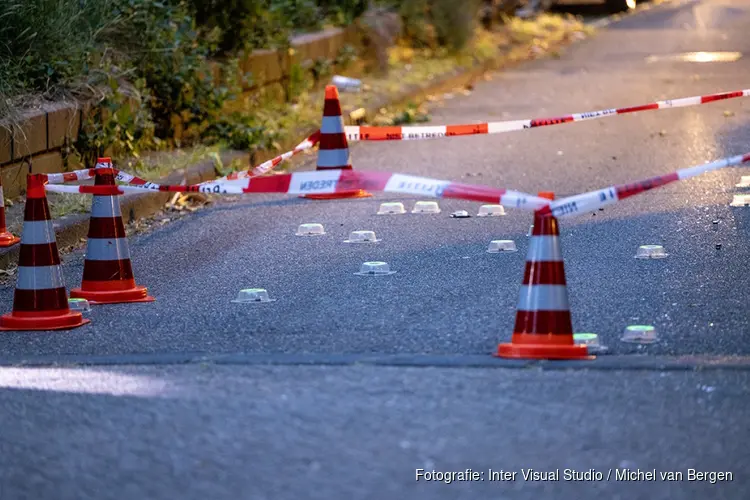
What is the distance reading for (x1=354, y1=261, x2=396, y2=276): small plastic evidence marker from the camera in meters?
7.95

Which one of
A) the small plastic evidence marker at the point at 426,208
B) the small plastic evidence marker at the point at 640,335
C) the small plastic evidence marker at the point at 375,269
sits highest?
the small plastic evidence marker at the point at 640,335

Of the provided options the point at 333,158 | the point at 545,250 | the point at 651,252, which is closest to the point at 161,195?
the point at 333,158

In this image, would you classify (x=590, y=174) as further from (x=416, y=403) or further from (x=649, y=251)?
(x=416, y=403)

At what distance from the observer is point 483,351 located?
6.13m

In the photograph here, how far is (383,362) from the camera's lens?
5.89 m

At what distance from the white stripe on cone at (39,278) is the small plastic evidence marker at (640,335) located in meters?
2.71

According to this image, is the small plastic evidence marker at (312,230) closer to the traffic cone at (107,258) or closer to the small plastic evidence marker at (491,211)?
the small plastic evidence marker at (491,211)

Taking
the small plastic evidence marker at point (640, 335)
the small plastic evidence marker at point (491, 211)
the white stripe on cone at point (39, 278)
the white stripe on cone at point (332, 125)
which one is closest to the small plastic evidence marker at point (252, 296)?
the white stripe on cone at point (39, 278)

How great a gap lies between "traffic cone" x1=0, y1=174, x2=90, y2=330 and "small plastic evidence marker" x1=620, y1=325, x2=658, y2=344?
2.62m

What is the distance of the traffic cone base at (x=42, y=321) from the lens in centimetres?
688

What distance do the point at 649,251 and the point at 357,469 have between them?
404cm

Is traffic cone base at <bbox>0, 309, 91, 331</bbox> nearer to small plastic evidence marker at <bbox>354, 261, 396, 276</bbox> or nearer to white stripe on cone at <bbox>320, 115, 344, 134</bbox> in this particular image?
small plastic evidence marker at <bbox>354, 261, 396, 276</bbox>

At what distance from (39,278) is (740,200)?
5.10 m

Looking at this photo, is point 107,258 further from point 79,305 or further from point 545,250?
point 545,250
